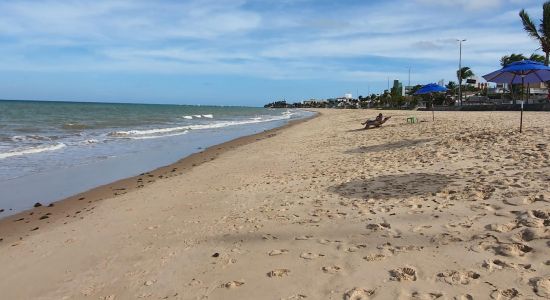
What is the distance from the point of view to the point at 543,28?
113 feet

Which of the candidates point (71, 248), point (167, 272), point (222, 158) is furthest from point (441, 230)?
point (222, 158)

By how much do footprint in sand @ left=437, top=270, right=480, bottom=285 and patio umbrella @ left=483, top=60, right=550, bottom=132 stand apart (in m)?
9.14

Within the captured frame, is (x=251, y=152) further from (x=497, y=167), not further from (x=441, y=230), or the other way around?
(x=441, y=230)

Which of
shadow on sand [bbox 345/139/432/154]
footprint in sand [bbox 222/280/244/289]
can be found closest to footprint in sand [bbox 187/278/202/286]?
footprint in sand [bbox 222/280/244/289]

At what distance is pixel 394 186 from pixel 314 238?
2614 millimetres

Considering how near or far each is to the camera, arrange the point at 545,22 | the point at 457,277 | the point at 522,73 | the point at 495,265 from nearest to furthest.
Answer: the point at 457,277 < the point at 495,265 < the point at 522,73 < the point at 545,22

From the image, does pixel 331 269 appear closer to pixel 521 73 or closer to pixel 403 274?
pixel 403 274

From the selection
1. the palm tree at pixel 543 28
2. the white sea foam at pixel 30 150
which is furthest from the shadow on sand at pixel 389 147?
the palm tree at pixel 543 28

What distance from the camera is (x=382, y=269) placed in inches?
161

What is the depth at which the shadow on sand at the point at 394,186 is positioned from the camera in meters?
6.72

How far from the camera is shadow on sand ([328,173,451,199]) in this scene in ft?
22.1

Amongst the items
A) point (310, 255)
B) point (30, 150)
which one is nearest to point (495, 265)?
point (310, 255)

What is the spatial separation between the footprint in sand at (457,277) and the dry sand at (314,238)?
0.02 m

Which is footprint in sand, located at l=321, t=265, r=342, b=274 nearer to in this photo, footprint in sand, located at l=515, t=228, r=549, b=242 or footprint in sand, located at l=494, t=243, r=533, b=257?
footprint in sand, located at l=494, t=243, r=533, b=257
